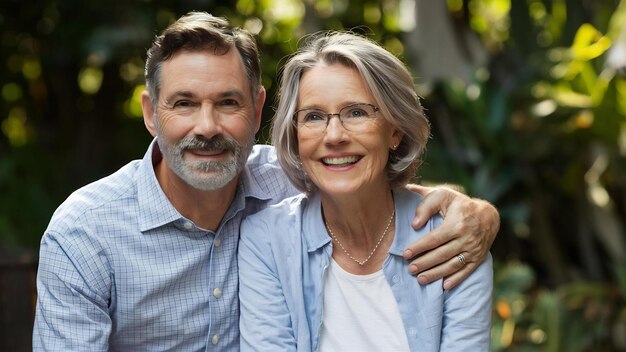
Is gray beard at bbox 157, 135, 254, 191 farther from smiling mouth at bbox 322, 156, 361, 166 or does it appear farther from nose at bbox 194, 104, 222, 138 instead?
smiling mouth at bbox 322, 156, 361, 166

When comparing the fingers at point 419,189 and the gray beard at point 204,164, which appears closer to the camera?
the gray beard at point 204,164

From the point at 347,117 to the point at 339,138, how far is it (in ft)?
0.22

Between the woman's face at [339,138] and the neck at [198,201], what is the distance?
283 millimetres

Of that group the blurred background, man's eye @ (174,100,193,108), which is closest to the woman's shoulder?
man's eye @ (174,100,193,108)

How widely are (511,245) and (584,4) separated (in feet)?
4.81

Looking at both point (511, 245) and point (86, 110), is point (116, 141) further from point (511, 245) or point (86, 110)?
point (511, 245)

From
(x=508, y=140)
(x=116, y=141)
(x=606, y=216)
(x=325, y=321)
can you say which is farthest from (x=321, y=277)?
(x=116, y=141)

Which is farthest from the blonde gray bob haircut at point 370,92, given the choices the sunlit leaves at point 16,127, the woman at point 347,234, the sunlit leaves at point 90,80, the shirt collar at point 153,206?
the sunlit leaves at point 16,127

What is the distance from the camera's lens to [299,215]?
2391mm

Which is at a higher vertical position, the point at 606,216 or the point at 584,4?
the point at 584,4

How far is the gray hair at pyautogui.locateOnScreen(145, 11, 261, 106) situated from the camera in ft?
7.64

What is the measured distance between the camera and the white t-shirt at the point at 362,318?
2291 mm

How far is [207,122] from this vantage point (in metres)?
2.26

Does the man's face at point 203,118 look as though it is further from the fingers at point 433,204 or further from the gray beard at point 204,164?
the fingers at point 433,204
